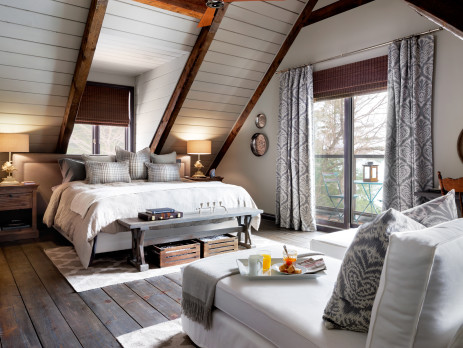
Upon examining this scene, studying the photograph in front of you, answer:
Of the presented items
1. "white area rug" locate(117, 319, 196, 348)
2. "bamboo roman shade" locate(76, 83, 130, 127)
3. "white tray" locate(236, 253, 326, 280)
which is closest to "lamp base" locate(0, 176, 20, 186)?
"bamboo roman shade" locate(76, 83, 130, 127)

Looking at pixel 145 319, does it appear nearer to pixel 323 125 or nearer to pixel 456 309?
pixel 456 309

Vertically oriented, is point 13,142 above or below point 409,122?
below

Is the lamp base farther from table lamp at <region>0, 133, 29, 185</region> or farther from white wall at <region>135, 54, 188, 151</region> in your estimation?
white wall at <region>135, 54, 188, 151</region>

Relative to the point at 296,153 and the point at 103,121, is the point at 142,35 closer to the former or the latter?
the point at 103,121

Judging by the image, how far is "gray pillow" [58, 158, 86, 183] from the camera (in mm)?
4723

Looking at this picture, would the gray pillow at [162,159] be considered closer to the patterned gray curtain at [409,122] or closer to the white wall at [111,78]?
the white wall at [111,78]

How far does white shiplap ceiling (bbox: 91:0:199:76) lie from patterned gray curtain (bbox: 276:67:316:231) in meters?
1.53

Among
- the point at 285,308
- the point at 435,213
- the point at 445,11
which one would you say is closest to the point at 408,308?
the point at 285,308

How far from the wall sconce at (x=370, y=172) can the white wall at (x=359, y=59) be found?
88cm

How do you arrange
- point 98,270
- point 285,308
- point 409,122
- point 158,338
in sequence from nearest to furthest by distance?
point 285,308 < point 158,338 < point 98,270 < point 409,122

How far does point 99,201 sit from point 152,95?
9.37 ft

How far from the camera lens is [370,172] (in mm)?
4539

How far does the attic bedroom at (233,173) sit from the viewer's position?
1339 mm

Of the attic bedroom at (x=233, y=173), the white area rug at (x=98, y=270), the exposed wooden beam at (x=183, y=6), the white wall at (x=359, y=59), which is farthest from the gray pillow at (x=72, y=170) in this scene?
the white wall at (x=359, y=59)
